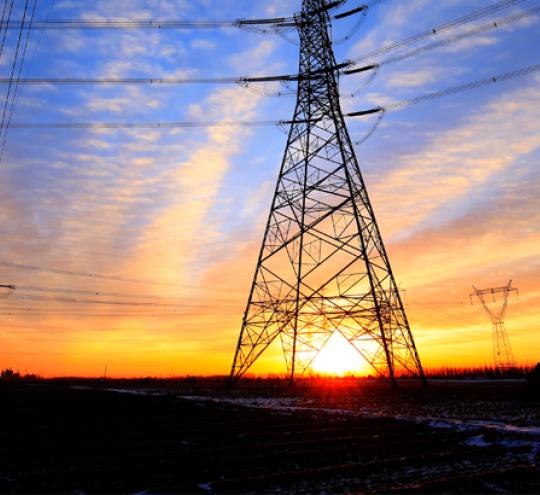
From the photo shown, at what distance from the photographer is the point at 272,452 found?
9430mm

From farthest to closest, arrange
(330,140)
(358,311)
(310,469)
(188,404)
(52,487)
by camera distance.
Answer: (330,140) < (358,311) < (188,404) < (310,469) < (52,487)

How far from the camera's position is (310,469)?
793 cm

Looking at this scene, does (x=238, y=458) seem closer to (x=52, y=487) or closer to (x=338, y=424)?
(x=52, y=487)

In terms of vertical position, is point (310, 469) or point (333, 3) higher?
point (333, 3)

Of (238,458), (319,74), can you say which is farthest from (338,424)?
(319,74)

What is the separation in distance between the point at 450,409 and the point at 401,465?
997 centimetres

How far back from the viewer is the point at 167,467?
8.11 metres

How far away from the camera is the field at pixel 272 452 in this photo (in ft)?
22.8

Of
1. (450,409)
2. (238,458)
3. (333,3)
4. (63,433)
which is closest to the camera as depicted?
(238,458)

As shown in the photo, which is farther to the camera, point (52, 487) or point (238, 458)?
point (238, 458)

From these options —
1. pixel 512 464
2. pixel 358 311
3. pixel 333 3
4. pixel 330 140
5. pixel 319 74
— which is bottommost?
pixel 512 464

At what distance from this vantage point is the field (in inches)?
274

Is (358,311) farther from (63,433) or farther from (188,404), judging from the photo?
(63,433)

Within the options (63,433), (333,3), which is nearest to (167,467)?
(63,433)
